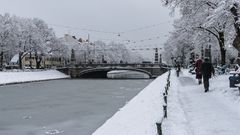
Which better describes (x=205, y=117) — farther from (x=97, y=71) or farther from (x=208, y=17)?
(x=97, y=71)

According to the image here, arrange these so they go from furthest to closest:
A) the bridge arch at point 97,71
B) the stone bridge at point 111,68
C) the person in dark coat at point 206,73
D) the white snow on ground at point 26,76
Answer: the bridge arch at point 97,71 < the stone bridge at point 111,68 < the white snow on ground at point 26,76 < the person in dark coat at point 206,73

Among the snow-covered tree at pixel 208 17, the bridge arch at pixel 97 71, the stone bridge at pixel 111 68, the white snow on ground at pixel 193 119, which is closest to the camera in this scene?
the white snow on ground at pixel 193 119

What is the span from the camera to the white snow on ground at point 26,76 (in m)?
67.2

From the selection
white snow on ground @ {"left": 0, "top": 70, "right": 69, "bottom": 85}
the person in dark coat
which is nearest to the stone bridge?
white snow on ground @ {"left": 0, "top": 70, "right": 69, "bottom": 85}

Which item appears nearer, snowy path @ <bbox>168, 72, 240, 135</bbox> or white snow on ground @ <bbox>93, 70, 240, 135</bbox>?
snowy path @ <bbox>168, 72, 240, 135</bbox>

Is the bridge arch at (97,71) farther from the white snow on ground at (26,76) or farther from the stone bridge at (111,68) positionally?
the white snow on ground at (26,76)

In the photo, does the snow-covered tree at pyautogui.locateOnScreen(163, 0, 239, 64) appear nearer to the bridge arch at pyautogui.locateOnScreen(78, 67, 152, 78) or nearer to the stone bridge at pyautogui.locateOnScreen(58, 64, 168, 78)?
the stone bridge at pyautogui.locateOnScreen(58, 64, 168, 78)

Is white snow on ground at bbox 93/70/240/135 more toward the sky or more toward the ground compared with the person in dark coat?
more toward the ground

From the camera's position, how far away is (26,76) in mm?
75812

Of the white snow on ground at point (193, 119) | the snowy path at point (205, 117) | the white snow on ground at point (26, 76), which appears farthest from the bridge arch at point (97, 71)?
the snowy path at point (205, 117)

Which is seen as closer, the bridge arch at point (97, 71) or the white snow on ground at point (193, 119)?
the white snow on ground at point (193, 119)

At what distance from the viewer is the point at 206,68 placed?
23906 mm

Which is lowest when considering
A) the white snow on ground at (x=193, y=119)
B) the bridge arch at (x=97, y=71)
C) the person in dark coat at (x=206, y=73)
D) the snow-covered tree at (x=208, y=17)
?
the bridge arch at (x=97, y=71)

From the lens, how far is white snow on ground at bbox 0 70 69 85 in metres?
67.2
